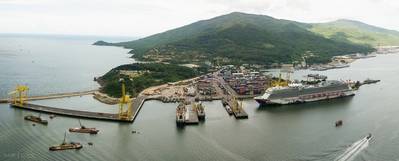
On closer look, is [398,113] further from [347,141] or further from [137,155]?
[137,155]

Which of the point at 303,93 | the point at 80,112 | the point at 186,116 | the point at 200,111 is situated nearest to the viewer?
the point at 186,116

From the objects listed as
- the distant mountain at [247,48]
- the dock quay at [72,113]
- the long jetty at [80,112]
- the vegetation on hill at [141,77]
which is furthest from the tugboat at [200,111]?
the distant mountain at [247,48]

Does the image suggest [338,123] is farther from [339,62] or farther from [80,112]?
[339,62]

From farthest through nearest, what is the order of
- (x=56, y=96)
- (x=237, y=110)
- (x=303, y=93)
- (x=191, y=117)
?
1. (x=56, y=96)
2. (x=303, y=93)
3. (x=237, y=110)
4. (x=191, y=117)

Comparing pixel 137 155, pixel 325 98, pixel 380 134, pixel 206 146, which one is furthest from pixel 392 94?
pixel 137 155

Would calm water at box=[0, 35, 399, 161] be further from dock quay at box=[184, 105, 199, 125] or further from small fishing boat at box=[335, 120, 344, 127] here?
dock quay at box=[184, 105, 199, 125]

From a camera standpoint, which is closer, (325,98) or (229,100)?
(229,100)

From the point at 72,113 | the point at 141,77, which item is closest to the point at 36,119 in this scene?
the point at 72,113
